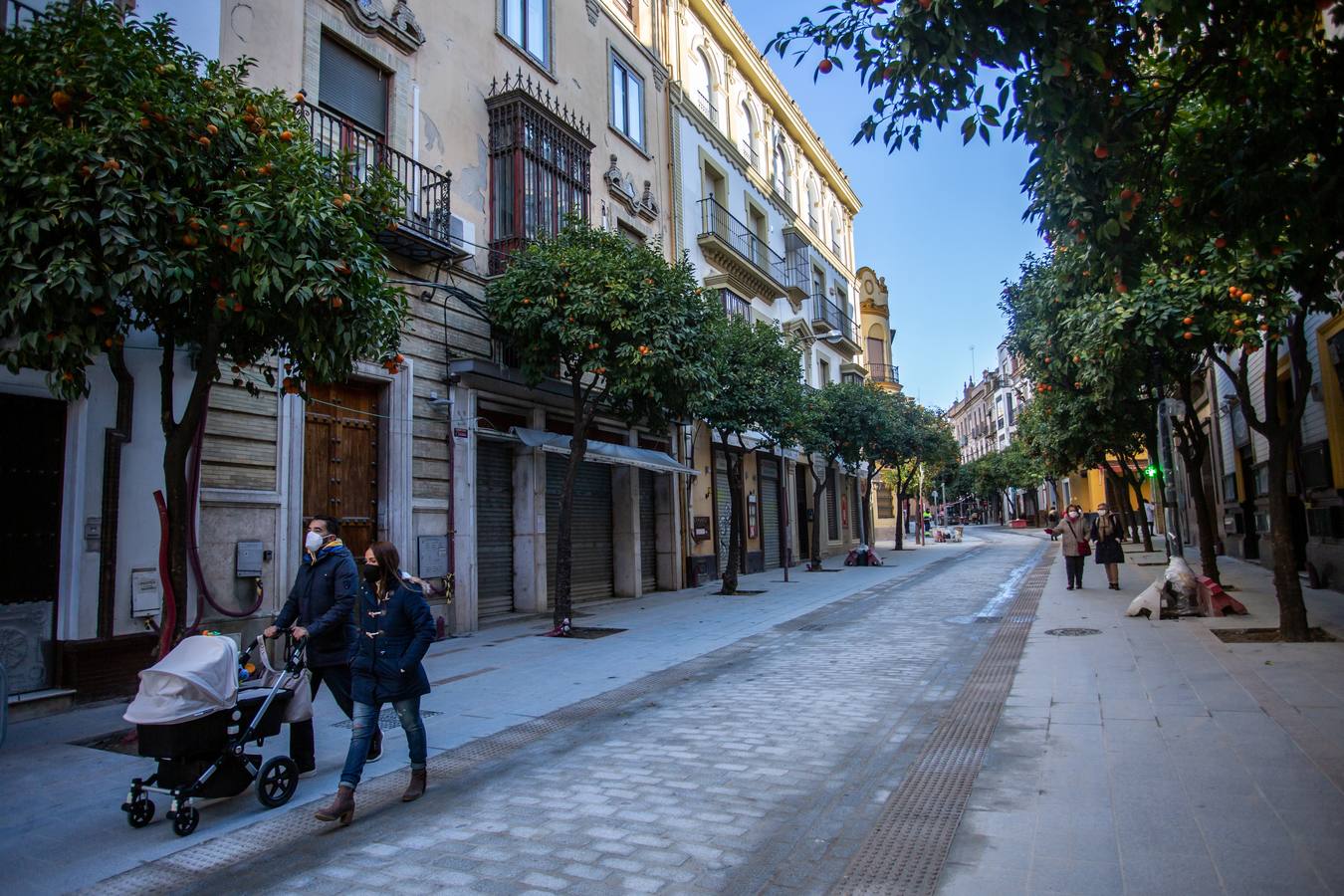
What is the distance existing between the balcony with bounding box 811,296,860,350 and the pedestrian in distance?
16.6 meters

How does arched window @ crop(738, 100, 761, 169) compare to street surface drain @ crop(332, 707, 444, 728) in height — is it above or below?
above

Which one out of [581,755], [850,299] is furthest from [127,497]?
[850,299]

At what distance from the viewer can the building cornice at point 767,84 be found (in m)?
24.4

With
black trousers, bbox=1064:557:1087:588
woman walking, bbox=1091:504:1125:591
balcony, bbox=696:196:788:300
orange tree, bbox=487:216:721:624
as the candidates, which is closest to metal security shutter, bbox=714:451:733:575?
balcony, bbox=696:196:788:300

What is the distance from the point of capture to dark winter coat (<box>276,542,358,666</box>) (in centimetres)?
577

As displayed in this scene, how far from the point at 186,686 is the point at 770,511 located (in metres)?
23.5

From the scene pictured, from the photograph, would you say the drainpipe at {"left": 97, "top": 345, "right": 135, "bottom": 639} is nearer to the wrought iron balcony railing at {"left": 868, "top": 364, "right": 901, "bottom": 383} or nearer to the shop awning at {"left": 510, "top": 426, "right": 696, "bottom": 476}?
the shop awning at {"left": 510, "top": 426, "right": 696, "bottom": 476}

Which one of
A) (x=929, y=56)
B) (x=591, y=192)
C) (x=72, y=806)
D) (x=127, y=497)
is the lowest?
(x=72, y=806)

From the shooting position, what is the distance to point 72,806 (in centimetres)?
515

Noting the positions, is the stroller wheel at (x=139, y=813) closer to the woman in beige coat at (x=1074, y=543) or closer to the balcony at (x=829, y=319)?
the woman in beige coat at (x=1074, y=543)

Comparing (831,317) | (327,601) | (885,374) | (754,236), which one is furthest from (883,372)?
(327,601)

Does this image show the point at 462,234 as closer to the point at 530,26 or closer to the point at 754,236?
the point at 530,26

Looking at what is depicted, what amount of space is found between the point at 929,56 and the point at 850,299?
34.8 m

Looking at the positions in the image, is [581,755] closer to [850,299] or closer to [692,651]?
[692,651]
